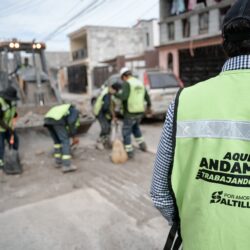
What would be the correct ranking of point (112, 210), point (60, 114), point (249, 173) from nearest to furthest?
1. point (249, 173)
2. point (112, 210)
3. point (60, 114)

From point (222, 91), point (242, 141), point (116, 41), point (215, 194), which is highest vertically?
point (116, 41)

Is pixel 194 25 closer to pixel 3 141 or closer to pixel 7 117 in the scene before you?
pixel 7 117

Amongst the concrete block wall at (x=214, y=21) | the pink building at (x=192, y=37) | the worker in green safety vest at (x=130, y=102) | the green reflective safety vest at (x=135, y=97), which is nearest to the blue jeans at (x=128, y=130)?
the worker in green safety vest at (x=130, y=102)

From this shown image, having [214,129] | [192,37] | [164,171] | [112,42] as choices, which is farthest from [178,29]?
[214,129]

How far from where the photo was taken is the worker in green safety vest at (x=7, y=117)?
630 cm

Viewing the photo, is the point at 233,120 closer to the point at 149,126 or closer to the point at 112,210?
the point at 112,210

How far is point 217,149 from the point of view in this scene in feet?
4.25

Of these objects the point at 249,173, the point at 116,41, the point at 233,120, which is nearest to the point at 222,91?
the point at 233,120

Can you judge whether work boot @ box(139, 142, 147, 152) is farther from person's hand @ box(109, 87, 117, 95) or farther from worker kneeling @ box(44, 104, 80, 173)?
worker kneeling @ box(44, 104, 80, 173)

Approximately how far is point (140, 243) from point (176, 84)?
25.5 ft

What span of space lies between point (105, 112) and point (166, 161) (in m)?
6.28

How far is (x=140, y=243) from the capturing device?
3.55 metres

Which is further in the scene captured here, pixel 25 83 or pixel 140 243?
pixel 25 83

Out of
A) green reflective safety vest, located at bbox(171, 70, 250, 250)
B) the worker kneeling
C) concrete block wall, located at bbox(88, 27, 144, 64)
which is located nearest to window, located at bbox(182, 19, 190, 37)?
concrete block wall, located at bbox(88, 27, 144, 64)
